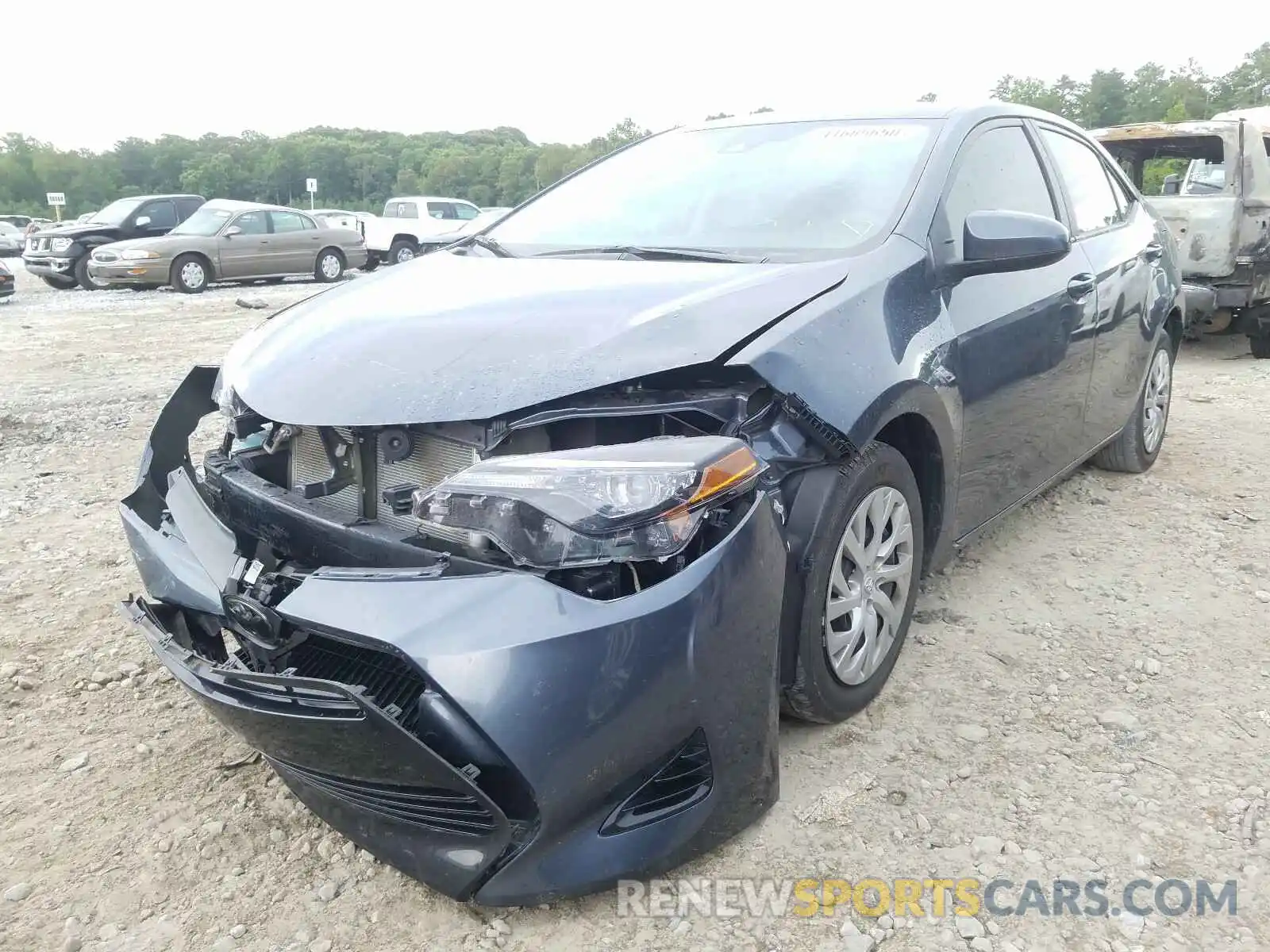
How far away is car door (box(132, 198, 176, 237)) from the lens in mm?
16688

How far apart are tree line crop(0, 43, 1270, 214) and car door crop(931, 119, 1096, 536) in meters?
56.6

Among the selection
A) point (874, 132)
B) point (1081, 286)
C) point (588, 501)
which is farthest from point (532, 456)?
point (1081, 286)

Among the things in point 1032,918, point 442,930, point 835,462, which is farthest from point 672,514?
point 1032,918

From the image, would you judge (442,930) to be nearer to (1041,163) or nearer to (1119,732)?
(1119,732)

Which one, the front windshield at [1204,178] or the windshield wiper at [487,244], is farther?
the front windshield at [1204,178]

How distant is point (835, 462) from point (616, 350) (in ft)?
1.85

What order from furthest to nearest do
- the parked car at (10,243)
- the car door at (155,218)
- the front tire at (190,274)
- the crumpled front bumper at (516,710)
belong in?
the parked car at (10,243) → the car door at (155,218) → the front tire at (190,274) → the crumpled front bumper at (516,710)

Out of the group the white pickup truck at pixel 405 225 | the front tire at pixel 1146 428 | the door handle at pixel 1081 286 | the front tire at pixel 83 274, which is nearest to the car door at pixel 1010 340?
the door handle at pixel 1081 286

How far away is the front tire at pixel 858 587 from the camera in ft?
7.15

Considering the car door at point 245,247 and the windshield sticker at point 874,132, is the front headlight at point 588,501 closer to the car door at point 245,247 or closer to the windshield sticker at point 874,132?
the windshield sticker at point 874,132

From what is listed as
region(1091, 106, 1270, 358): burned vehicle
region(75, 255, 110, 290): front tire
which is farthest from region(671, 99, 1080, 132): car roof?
region(75, 255, 110, 290): front tire

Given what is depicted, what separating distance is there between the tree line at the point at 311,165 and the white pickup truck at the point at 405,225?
37.3m

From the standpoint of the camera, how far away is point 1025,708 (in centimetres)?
263

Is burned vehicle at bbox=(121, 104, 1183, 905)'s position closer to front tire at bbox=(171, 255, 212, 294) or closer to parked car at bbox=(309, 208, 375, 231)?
front tire at bbox=(171, 255, 212, 294)
